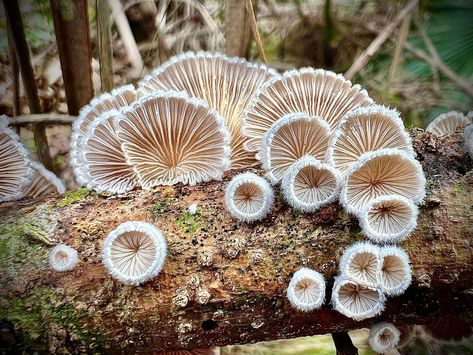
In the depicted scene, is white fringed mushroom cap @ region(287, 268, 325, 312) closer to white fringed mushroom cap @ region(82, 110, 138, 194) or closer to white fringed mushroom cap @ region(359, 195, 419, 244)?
white fringed mushroom cap @ region(359, 195, 419, 244)

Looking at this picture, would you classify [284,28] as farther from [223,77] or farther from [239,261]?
[239,261]

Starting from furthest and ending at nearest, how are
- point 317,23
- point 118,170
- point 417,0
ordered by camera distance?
point 317,23 < point 417,0 < point 118,170

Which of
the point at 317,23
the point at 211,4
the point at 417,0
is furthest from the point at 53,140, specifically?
the point at 417,0

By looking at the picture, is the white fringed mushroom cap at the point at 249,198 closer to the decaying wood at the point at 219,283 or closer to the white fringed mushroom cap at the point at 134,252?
the decaying wood at the point at 219,283

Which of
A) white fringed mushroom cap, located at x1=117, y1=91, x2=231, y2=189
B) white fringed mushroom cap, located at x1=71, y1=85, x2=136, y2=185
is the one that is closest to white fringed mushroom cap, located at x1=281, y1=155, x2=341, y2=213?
white fringed mushroom cap, located at x1=117, y1=91, x2=231, y2=189

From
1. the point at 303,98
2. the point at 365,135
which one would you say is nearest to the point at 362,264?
the point at 365,135

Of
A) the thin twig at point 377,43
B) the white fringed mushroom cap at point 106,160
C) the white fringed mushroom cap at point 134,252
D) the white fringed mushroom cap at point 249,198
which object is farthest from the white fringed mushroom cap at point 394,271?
the thin twig at point 377,43
